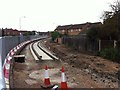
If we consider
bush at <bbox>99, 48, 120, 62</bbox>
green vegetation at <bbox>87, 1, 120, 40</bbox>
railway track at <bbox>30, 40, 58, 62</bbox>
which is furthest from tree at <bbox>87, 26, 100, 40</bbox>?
bush at <bbox>99, 48, 120, 62</bbox>

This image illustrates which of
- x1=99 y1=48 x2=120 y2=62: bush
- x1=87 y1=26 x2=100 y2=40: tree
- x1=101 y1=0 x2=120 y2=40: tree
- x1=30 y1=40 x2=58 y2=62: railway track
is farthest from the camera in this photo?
x1=87 y1=26 x2=100 y2=40: tree

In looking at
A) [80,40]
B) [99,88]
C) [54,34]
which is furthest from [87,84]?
[54,34]

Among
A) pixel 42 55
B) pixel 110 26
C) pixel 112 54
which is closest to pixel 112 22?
pixel 110 26

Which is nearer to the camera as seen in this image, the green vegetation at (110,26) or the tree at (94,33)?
the green vegetation at (110,26)

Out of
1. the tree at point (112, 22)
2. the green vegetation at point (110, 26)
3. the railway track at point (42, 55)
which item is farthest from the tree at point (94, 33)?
the railway track at point (42, 55)

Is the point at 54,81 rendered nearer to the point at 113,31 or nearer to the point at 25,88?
the point at 25,88

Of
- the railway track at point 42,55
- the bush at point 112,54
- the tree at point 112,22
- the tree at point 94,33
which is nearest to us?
the railway track at point 42,55

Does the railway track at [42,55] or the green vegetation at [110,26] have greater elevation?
the green vegetation at [110,26]

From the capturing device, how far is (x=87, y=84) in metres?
10.5

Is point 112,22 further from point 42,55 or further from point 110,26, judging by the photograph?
point 42,55

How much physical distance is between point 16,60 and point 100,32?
16.6m

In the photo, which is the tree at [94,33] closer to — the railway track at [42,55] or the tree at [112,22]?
the tree at [112,22]

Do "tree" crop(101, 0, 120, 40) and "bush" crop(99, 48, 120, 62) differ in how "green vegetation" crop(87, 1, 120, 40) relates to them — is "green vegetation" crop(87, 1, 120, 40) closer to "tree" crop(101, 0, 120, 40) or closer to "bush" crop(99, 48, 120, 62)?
"tree" crop(101, 0, 120, 40)

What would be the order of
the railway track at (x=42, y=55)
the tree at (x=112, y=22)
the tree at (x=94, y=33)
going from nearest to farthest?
the railway track at (x=42, y=55)
the tree at (x=112, y=22)
the tree at (x=94, y=33)
